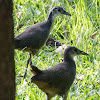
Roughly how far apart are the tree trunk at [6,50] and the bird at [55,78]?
6.44 feet

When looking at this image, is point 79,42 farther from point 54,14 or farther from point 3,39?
point 3,39

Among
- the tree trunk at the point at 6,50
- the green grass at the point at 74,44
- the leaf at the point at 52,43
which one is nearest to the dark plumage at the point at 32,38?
the green grass at the point at 74,44

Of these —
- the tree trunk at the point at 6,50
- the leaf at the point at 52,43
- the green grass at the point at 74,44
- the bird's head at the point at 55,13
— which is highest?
the tree trunk at the point at 6,50

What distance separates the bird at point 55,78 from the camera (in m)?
3.75

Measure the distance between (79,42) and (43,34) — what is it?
0.84 meters

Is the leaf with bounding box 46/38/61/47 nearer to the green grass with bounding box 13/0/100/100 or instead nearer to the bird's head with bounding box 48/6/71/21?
the green grass with bounding box 13/0/100/100

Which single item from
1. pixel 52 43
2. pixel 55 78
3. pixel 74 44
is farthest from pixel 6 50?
pixel 52 43

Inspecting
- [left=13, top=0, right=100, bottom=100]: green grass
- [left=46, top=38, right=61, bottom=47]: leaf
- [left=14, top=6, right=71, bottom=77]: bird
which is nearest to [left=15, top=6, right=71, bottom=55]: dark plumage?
[left=14, top=6, right=71, bottom=77]: bird

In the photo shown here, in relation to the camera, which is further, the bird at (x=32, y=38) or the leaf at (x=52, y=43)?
the leaf at (x=52, y=43)

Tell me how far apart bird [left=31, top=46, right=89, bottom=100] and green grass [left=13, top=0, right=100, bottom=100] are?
320 millimetres

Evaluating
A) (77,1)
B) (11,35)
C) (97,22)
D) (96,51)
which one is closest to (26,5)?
(77,1)

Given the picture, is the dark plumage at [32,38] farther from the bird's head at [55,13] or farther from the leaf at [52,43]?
the leaf at [52,43]

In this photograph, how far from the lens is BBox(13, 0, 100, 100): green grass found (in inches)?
178

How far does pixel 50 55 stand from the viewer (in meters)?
5.86
